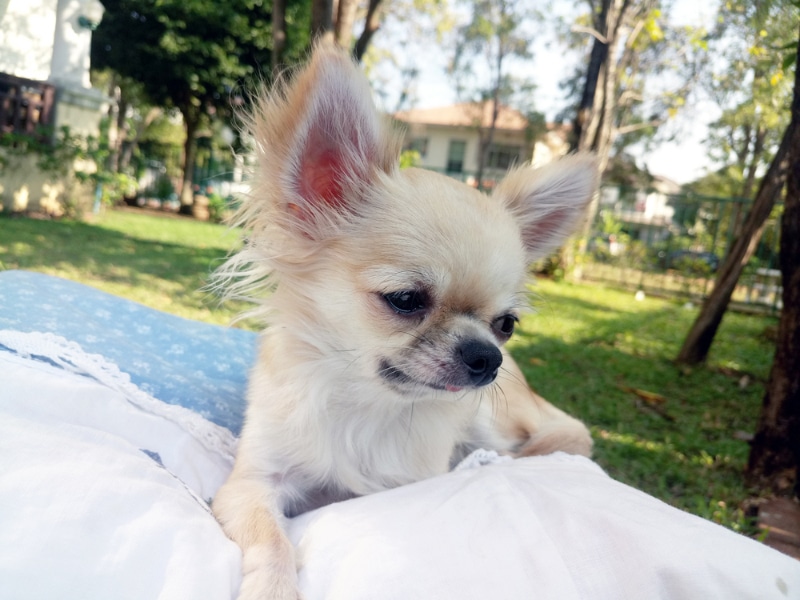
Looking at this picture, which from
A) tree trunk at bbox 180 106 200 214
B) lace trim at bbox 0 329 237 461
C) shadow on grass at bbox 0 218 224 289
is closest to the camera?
lace trim at bbox 0 329 237 461

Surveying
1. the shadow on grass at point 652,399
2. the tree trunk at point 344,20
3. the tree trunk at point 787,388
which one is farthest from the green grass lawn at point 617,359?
the tree trunk at point 344,20

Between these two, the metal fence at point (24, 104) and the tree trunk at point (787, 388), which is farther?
the metal fence at point (24, 104)

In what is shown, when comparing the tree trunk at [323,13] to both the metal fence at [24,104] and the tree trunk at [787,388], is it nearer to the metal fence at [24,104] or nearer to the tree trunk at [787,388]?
the tree trunk at [787,388]

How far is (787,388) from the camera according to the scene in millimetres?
2893

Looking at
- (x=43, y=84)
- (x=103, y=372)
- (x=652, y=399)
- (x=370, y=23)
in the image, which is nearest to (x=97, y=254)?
(x=43, y=84)

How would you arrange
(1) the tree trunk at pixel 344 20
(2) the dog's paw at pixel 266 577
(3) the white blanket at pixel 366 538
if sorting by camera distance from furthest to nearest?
(1) the tree trunk at pixel 344 20 → (2) the dog's paw at pixel 266 577 → (3) the white blanket at pixel 366 538

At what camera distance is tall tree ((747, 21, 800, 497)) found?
9.39 feet

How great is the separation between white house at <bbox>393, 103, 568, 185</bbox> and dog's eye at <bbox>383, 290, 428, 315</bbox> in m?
15.2

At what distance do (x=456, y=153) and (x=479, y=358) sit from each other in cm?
3544

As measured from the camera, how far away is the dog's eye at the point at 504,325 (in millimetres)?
1880

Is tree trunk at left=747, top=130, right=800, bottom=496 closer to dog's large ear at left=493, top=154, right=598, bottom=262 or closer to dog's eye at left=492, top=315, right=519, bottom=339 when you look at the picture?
dog's large ear at left=493, top=154, right=598, bottom=262

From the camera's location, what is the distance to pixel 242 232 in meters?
2.07

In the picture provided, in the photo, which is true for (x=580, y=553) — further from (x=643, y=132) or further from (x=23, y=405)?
(x=643, y=132)

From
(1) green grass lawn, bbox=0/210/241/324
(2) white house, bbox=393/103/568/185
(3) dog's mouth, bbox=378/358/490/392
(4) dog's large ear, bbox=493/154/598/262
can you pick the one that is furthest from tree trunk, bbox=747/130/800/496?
(2) white house, bbox=393/103/568/185
